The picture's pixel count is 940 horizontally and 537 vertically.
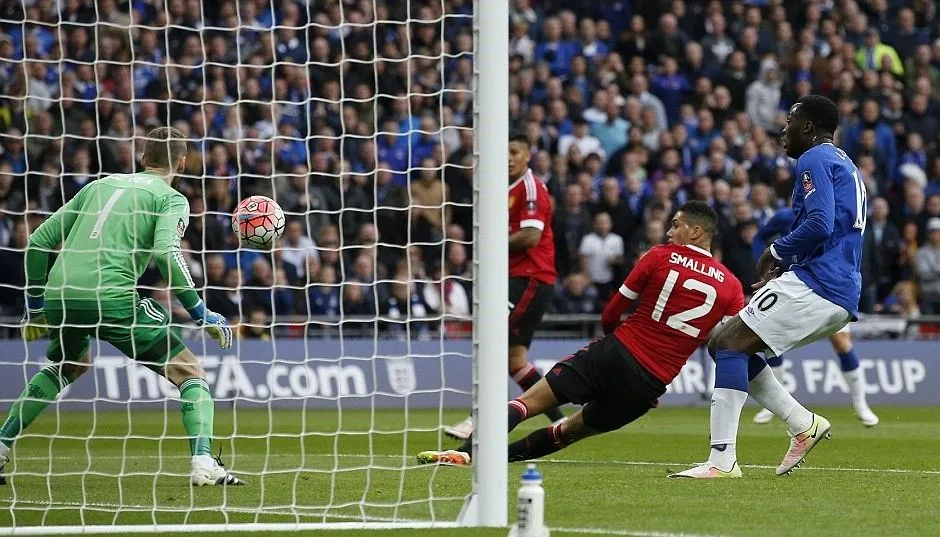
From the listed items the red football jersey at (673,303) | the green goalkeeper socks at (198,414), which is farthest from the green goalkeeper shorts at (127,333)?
the red football jersey at (673,303)

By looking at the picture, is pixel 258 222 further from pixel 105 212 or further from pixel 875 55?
pixel 875 55

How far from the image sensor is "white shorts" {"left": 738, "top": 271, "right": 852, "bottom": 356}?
8594mm

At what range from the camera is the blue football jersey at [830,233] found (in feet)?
27.8

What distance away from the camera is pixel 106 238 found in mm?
8133

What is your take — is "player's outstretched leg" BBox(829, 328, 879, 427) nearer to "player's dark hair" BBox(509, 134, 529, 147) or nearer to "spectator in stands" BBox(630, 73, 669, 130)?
"player's dark hair" BBox(509, 134, 529, 147)

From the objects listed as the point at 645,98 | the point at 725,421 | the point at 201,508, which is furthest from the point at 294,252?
the point at 201,508

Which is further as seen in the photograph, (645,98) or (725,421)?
(645,98)

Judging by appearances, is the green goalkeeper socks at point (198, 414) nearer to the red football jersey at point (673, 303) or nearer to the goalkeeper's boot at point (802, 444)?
the red football jersey at point (673, 303)

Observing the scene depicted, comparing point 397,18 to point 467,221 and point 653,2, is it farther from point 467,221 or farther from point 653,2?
point 653,2

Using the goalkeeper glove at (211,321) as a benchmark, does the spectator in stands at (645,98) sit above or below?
above

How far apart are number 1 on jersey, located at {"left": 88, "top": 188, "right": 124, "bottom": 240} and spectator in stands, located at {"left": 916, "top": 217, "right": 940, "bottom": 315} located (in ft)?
45.2

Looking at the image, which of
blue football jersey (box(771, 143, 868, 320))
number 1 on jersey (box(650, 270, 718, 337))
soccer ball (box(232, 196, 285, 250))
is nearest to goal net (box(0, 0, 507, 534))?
soccer ball (box(232, 196, 285, 250))

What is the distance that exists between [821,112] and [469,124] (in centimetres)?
806

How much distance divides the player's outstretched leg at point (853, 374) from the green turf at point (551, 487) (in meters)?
0.95
